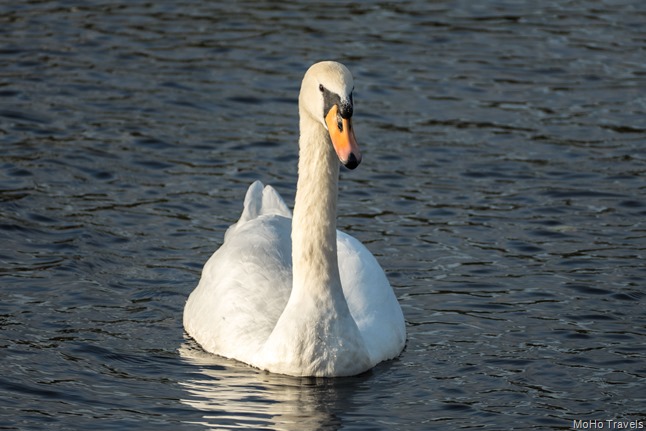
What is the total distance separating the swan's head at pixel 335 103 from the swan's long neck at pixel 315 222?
257 millimetres

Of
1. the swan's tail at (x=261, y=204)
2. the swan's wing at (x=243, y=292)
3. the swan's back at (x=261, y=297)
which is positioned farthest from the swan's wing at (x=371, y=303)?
the swan's tail at (x=261, y=204)

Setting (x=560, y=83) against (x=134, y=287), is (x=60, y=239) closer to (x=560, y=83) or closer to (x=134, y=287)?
(x=134, y=287)

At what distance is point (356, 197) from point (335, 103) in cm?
495

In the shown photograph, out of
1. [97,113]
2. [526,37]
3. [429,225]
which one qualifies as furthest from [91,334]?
[526,37]

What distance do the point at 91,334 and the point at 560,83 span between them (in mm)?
8833

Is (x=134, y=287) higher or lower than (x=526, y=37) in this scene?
lower

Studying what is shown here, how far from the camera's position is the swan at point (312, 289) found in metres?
10.5

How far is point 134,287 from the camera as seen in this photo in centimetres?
1280

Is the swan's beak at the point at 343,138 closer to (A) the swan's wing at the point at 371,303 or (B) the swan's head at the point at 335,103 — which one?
(B) the swan's head at the point at 335,103

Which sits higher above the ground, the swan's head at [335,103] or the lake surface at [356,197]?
the swan's head at [335,103]

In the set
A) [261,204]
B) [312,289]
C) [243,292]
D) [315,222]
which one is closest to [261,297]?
[243,292]

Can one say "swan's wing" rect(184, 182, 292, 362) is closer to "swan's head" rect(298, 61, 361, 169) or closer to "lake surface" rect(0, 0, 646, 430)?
"lake surface" rect(0, 0, 646, 430)

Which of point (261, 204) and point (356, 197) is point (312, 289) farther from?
point (356, 197)

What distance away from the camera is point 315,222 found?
10852 millimetres
